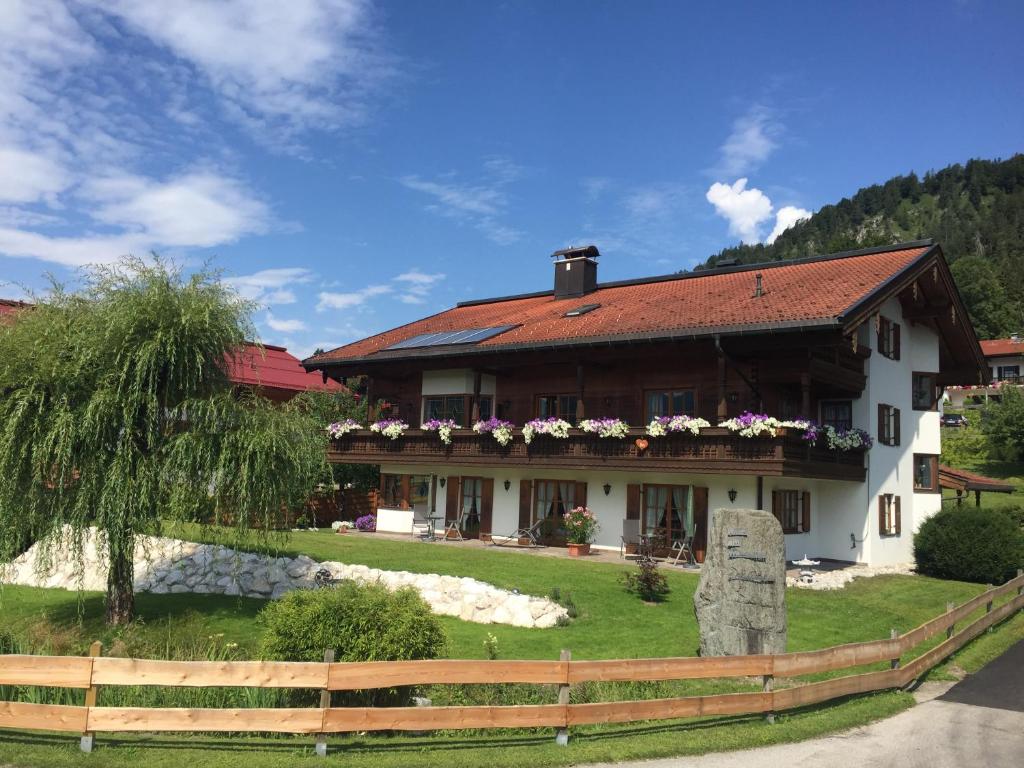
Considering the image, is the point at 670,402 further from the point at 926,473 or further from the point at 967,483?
the point at 967,483

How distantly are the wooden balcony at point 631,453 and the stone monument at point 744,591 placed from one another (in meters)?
7.65

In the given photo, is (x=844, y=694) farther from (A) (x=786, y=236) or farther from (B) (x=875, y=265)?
(A) (x=786, y=236)

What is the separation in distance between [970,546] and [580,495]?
408 inches

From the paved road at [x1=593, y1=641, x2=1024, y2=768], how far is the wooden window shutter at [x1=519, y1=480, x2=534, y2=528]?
14172mm

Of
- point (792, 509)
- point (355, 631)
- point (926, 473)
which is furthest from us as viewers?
point (926, 473)

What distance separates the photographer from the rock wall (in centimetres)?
1367

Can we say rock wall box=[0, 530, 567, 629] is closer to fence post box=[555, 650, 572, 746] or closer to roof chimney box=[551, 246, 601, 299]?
fence post box=[555, 650, 572, 746]

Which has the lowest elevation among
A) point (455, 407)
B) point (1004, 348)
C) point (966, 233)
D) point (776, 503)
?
point (776, 503)

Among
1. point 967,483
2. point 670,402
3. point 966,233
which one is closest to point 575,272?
point 670,402

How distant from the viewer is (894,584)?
20.0 metres

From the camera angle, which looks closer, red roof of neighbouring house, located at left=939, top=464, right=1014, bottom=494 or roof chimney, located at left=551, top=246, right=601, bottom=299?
red roof of neighbouring house, located at left=939, top=464, right=1014, bottom=494

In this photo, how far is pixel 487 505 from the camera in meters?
24.8

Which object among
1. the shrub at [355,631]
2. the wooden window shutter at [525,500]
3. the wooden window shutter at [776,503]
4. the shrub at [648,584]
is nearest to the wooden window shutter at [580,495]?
the wooden window shutter at [525,500]

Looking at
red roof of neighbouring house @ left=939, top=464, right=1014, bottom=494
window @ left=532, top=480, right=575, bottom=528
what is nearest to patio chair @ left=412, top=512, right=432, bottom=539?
window @ left=532, top=480, right=575, bottom=528
